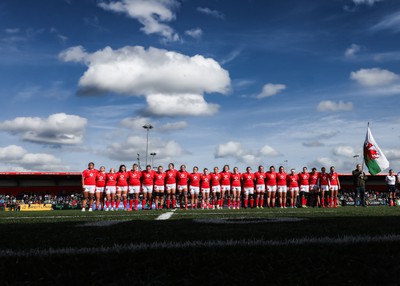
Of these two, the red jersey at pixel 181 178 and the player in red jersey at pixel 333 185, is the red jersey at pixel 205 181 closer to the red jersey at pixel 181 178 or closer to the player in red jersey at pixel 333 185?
the red jersey at pixel 181 178

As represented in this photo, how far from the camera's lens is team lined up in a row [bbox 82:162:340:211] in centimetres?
1647

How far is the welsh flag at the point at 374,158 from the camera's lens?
60.4 ft

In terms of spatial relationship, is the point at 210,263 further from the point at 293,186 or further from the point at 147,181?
the point at 293,186

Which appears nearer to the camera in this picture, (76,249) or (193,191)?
(76,249)

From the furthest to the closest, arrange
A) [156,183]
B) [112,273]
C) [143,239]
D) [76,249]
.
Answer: [156,183]
[143,239]
[76,249]
[112,273]

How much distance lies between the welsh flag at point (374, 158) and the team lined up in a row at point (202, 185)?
1.96m

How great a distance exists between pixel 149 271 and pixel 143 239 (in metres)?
1.65

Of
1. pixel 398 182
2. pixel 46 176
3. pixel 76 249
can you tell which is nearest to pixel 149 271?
pixel 76 249

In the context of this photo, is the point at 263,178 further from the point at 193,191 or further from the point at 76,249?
the point at 76,249

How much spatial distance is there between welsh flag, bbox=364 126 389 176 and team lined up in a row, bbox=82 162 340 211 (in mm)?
1961

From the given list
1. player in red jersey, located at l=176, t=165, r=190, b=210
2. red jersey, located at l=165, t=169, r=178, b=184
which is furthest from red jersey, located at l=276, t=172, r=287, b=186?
red jersey, located at l=165, t=169, r=178, b=184

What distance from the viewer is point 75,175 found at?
49125mm

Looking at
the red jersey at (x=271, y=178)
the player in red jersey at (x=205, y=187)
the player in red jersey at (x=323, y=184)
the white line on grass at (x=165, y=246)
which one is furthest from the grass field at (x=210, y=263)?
the player in red jersey at (x=323, y=184)

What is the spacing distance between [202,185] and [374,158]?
335 inches
